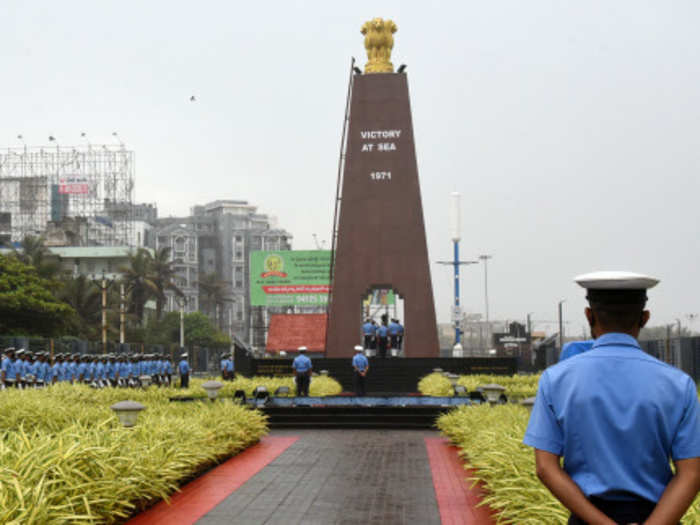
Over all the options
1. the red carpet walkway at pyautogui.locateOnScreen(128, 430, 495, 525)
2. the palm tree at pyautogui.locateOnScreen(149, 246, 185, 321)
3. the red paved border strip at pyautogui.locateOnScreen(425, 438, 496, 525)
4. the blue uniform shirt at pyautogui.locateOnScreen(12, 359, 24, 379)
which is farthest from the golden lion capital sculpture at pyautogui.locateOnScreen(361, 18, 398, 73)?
the palm tree at pyautogui.locateOnScreen(149, 246, 185, 321)

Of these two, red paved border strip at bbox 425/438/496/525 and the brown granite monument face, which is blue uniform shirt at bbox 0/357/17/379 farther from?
red paved border strip at bbox 425/438/496/525

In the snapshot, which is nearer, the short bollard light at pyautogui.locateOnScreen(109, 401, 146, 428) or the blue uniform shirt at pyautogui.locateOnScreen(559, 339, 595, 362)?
Answer: the blue uniform shirt at pyautogui.locateOnScreen(559, 339, 595, 362)

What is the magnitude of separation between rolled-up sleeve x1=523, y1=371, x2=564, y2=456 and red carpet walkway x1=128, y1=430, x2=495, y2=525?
521 centimetres

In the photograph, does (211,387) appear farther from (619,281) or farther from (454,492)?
(619,281)

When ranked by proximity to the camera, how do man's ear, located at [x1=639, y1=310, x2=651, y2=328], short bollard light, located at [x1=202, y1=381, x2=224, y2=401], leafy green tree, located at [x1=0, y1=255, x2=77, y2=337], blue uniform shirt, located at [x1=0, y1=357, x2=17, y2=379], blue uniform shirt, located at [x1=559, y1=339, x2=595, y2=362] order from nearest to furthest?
man's ear, located at [x1=639, y1=310, x2=651, y2=328], blue uniform shirt, located at [x1=559, y1=339, x2=595, y2=362], short bollard light, located at [x1=202, y1=381, x2=224, y2=401], blue uniform shirt, located at [x1=0, y1=357, x2=17, y2=379], leafy green tree, located at [x1=0, y1=255, x2=77, y2=337]

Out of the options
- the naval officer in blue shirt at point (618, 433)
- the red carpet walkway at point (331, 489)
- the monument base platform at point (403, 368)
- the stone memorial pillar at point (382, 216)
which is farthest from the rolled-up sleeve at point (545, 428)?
the stone memorial pillar at point (382, 216)

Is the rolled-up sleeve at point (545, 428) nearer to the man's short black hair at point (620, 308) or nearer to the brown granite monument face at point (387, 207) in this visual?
the man's short black hair at point (620, 308)

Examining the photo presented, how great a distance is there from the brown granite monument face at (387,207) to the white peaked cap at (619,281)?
3068 centimetres

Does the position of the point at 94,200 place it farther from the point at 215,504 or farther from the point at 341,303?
the point at 215,504

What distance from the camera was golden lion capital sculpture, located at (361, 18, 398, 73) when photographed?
33.9m

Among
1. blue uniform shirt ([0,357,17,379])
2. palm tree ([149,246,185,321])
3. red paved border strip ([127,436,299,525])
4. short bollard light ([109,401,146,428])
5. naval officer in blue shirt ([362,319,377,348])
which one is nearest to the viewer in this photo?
red paved border strip ([127,436,299,525])

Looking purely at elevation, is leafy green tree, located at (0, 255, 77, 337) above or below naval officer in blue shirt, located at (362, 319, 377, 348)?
above

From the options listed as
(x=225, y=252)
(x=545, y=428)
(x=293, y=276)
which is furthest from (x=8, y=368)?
(x=225, y=252)

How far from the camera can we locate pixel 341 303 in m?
34.0
